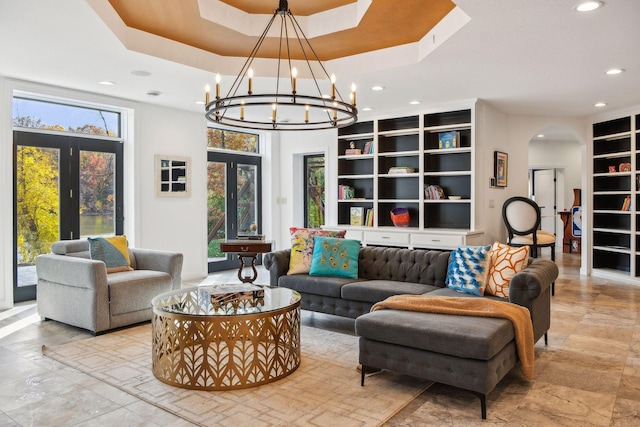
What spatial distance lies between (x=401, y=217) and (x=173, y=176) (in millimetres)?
3374

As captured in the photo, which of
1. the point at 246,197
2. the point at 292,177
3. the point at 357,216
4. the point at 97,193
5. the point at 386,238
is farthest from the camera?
the point at 292,177

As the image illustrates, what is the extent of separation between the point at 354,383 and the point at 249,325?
2.58 feet

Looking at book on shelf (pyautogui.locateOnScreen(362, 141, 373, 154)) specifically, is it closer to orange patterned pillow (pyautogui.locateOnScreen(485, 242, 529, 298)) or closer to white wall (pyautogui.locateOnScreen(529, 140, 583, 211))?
orange patterned pillow (pyautogui.locateOnScreen(485, 242, 529, 298))

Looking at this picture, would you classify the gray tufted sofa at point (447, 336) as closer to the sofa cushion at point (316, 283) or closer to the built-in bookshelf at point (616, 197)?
the sofa cushion at point (316, 283)

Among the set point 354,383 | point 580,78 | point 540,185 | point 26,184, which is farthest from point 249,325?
point 540,185

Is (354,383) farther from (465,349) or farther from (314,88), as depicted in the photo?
(314,88)

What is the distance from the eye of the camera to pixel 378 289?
160 inches

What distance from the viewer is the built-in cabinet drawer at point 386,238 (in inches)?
260

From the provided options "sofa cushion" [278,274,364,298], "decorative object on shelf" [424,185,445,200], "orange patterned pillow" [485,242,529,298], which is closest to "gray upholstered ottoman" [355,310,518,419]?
"orange patterned pillow" [485,242,529,298]

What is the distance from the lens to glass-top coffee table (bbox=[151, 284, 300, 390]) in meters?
2.99

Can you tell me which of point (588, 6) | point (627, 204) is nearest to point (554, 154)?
point (627, 204)

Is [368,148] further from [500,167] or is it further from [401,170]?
[500,167]

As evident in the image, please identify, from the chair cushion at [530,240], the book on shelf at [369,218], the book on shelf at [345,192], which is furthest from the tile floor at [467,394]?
the book on shelf at [345,192]

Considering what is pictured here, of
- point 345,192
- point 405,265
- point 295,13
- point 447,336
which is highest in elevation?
point 295,13
